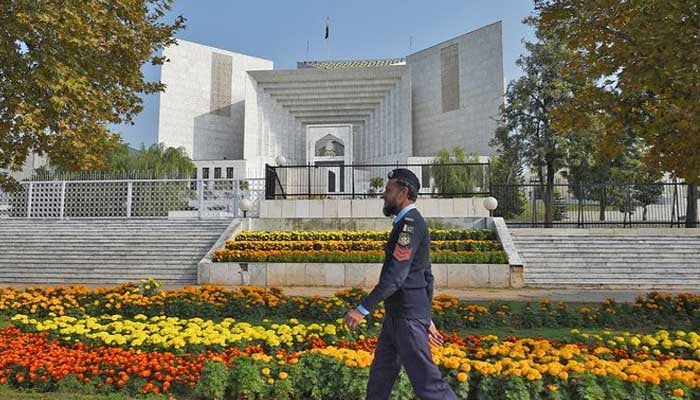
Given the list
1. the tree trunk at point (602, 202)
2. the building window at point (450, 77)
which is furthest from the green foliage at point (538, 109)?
the building window at point (450, 77)

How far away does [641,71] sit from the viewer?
592cm

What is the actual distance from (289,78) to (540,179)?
31.2 metres

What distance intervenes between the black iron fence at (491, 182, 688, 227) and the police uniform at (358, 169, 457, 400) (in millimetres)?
15831

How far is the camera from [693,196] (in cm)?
1880

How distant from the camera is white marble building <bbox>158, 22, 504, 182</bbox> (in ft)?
152

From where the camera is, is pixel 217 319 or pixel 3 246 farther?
pixel 3 246

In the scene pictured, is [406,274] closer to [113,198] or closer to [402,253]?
[402,253]

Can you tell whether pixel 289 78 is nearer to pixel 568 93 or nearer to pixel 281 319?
pixel 568 93

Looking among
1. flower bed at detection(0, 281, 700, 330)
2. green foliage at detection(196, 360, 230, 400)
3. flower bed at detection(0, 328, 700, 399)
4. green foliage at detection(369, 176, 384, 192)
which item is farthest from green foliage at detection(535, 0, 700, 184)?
green foliage at detection(369, 176, 384, 192)

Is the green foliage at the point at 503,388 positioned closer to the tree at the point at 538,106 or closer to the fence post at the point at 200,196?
the fence post at the point at 200,196

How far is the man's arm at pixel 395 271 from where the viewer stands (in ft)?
9.04

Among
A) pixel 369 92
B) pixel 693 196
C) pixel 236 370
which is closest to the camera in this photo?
pixel 236 370

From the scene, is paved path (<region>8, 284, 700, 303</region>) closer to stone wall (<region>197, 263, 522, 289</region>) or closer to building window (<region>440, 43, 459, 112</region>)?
stone wall (<region>197, 263, 522, 289</region>)

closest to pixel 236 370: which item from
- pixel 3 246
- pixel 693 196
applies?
pixel 3 246
